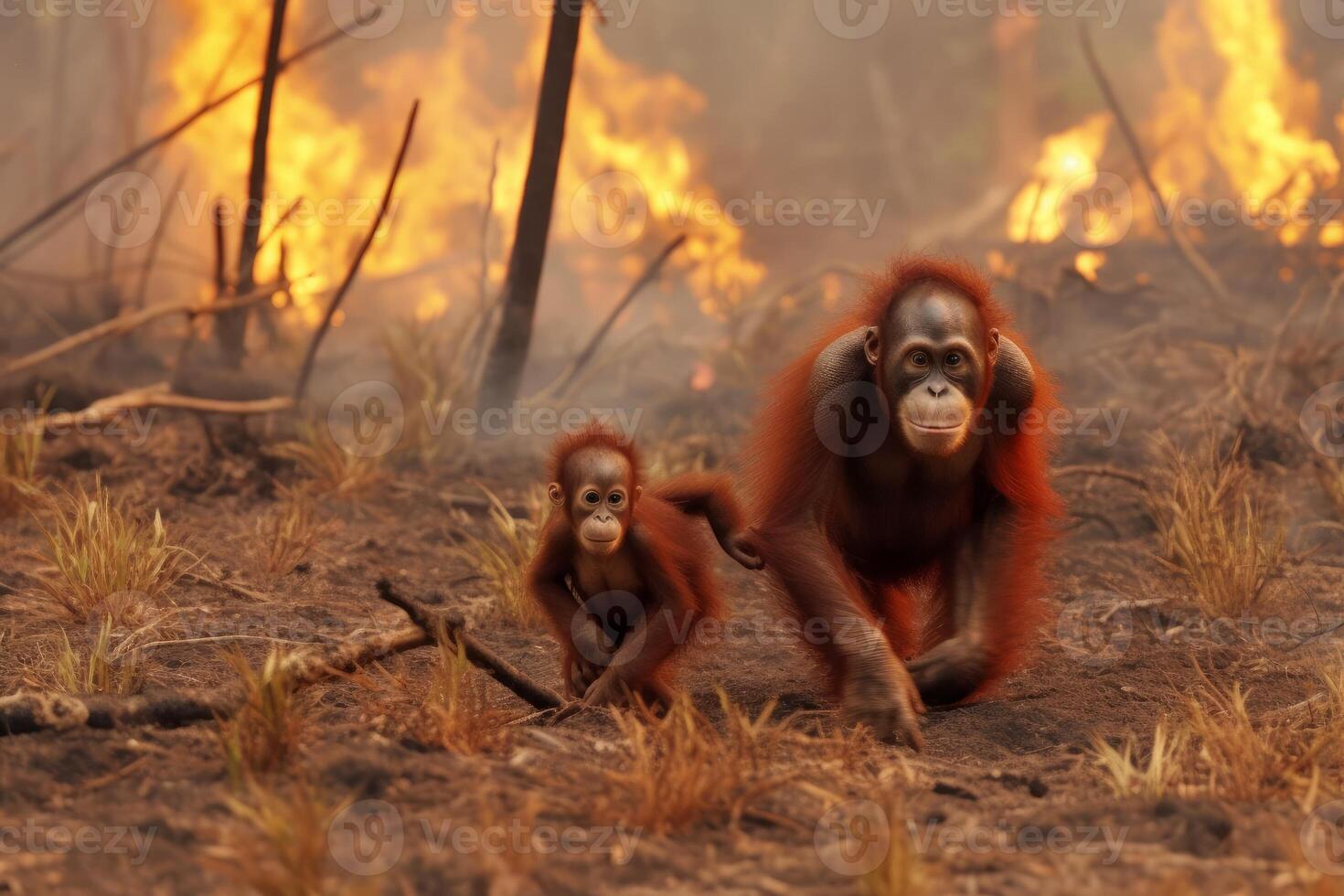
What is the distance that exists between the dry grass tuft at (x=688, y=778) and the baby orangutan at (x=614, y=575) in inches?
28.7

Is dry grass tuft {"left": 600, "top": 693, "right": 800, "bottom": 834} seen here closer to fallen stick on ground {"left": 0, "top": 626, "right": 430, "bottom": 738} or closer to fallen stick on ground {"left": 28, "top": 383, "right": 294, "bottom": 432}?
fallen stick on ground {"left": 0, "top": 626, "right": 430, "bottom": 738}

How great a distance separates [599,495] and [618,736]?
2.48 feet

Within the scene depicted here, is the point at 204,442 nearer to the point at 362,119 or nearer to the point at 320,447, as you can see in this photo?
the point at 320,447

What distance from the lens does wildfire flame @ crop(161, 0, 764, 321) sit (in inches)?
492

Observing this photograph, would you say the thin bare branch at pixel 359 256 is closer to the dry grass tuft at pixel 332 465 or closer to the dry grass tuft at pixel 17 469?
the dry grass tuft at pixel 332 465

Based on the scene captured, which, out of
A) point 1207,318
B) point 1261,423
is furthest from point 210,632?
point 1207,318

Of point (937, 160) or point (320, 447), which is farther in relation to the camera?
point (937, 160)

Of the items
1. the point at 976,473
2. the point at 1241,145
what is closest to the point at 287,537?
the point at 976,473

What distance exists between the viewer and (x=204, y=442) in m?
7.57

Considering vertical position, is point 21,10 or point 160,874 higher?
point 21,10

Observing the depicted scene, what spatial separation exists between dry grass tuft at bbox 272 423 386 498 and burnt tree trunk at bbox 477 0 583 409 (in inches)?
43.7

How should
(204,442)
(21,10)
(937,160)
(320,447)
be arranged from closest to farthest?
(320,447) → (204,442) → (21,10) → (937,160)

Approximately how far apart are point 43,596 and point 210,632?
2.82ft

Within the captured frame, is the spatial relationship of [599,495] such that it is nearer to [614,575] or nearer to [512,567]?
[614,575]
